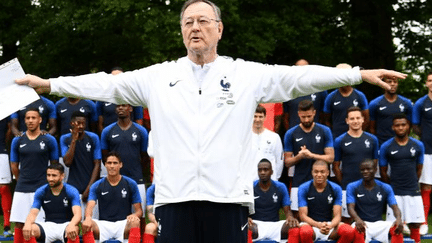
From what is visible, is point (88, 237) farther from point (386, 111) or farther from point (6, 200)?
point (386, 111)

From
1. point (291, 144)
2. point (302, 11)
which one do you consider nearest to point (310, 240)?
point (291, 144)

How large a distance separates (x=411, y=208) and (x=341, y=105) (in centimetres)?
179

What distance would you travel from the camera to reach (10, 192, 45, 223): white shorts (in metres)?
10.7

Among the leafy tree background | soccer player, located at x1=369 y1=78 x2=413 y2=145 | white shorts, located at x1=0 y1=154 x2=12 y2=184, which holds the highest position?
the leafy tree background

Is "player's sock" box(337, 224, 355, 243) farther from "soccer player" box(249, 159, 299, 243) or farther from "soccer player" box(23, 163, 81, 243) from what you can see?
"soccer player" box(23, 163, 81, 243)

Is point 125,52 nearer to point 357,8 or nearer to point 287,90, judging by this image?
point 357,8

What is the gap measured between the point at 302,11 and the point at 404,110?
9122mm

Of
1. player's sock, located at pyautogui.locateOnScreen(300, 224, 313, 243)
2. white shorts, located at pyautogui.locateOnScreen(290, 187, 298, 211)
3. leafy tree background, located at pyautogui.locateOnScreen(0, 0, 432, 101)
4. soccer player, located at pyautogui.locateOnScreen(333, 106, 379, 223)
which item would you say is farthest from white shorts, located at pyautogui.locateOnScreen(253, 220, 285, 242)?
leafy tree background, located at pyautogui.locateOnScreen(0, 0, 432, 101)

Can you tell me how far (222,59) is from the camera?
13.1 feet

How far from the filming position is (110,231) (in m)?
10.2

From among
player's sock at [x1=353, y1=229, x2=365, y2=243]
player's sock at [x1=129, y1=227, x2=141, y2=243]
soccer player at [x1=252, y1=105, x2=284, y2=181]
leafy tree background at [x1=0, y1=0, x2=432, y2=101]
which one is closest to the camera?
player's sock at [x1=353, y1=229, x2=365, y2=243]

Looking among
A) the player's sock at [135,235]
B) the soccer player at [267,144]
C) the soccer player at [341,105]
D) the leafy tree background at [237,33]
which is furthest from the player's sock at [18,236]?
the leafy tree background at [237,33]

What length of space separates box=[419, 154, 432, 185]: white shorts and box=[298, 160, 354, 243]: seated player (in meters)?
1.90

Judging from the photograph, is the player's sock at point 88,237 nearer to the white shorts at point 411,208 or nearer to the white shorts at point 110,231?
the white shorts at point 110,231
